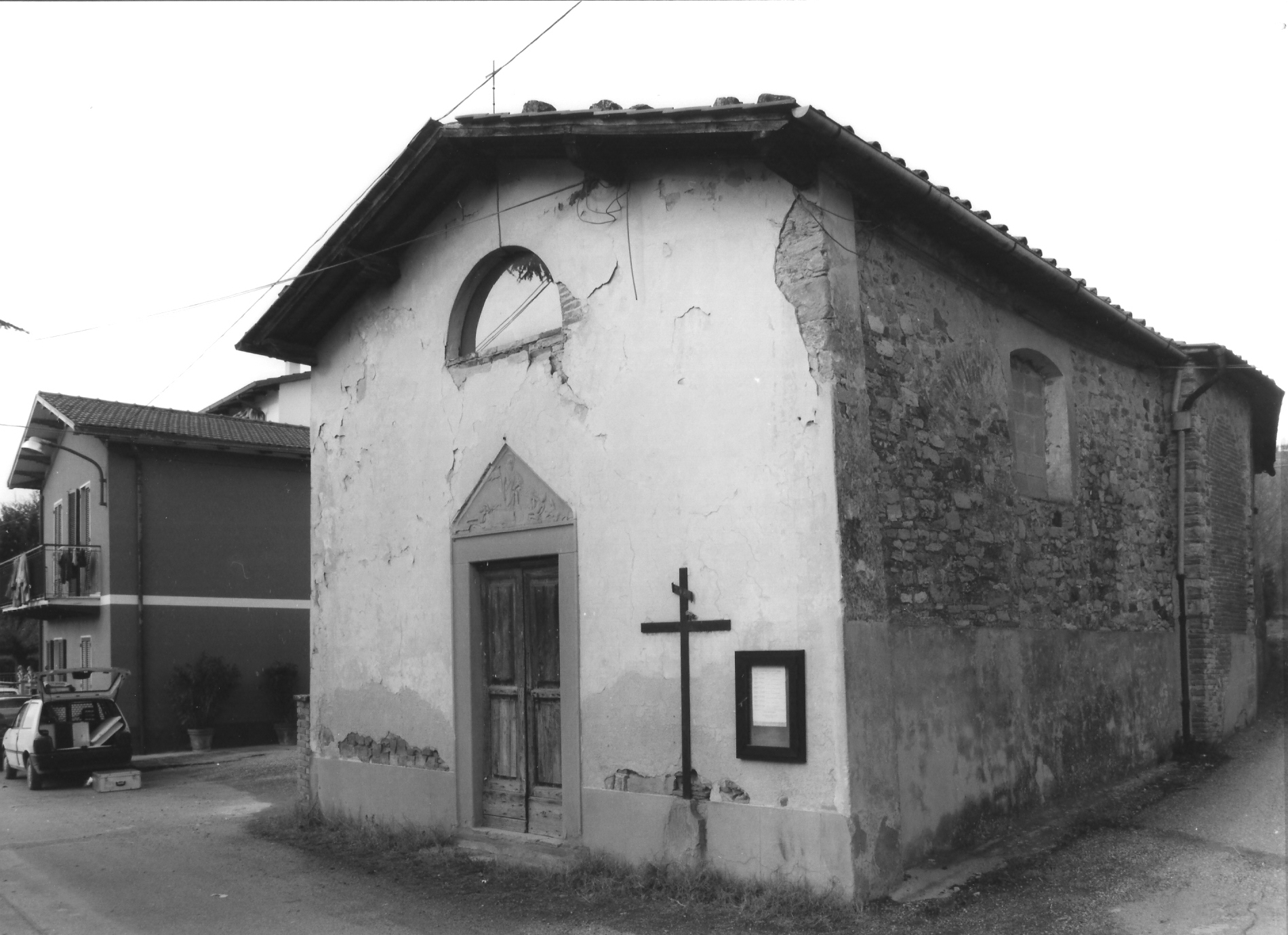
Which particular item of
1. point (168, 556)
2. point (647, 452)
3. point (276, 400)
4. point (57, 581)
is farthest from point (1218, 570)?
point (276, 400)

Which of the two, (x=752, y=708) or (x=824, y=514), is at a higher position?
(x=824, y=514)

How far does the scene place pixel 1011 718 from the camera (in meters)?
8.47

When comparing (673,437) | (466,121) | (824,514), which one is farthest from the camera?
(466,121)

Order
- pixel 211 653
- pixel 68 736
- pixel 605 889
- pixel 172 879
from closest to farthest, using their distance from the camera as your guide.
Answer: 1. pixel 605 889
2. pixel 172 879
3. pixel 68 736
4. pixel 211 653

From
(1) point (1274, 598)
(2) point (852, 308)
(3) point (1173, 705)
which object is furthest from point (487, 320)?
(1) point (1274, 598)

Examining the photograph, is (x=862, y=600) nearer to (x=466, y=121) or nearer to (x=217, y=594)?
(x=466, y=121)

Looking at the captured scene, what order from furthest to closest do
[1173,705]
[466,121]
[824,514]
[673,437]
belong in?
[1173,705] < [466,121] < [673,437] < [824,514]

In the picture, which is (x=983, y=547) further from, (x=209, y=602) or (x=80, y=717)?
(x=209, y=602)

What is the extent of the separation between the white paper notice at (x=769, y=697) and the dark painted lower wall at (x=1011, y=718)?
78 centimetres

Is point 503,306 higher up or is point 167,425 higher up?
point 167,425

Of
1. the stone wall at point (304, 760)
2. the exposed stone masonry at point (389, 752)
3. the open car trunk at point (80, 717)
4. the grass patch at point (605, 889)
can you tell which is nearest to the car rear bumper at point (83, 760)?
the open car trunk at point (80, 717)

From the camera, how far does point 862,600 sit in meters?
6.91

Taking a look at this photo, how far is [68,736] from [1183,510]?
1487cm

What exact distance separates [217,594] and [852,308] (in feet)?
54.5
